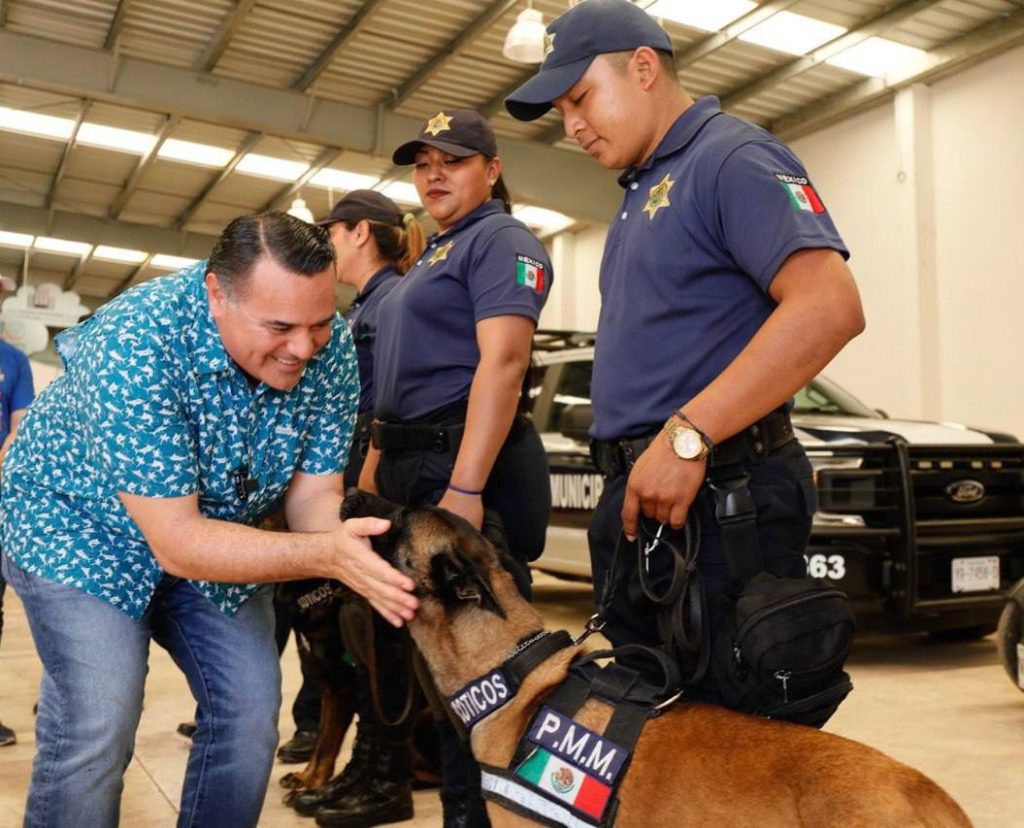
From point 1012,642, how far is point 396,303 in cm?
297

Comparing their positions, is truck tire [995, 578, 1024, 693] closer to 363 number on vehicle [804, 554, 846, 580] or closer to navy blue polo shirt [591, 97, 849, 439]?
363 number on vehicle [804, 554, 846, 580]

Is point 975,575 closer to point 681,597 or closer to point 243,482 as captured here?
point 681,597

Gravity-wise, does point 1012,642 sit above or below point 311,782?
above

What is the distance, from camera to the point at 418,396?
271cm

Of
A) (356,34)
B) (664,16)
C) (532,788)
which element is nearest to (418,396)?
(532,788)

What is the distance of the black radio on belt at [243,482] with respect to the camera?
1965 mm

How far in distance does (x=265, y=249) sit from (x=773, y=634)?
3.44 feet

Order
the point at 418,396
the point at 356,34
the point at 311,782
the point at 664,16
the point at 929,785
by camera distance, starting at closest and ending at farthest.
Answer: the point at 929,785 < the point at 418,396 < the point at 311,782 < the point at 664,16 < the point at 356,34

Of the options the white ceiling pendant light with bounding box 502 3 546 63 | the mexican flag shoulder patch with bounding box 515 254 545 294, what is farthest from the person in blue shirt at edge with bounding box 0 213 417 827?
the white ceiling pendant light with bounding box 502 3 546 63

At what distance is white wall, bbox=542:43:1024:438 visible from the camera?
887 cm

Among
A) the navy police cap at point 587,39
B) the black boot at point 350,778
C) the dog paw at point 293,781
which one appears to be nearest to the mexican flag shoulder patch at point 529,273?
the navy police cap at point 587,39

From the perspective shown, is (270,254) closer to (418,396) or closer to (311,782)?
(418,396)

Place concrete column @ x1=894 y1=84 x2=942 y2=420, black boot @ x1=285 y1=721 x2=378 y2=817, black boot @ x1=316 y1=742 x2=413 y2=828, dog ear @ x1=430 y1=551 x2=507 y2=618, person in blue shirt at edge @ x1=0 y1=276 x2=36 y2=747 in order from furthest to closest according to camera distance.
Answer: concrete column @ x1=894 y1=84 x2=942 y2=420
person in blue shirt at edge @ x1=0 y1=276 x2=36 y2=747
black boot @ x1=285 y1=721 x2=378 y2=817
black boot @ x1=316 y1=742 x2=413 y2=828
dog ear @ x1=430 y1=551 x2=507 y2=618

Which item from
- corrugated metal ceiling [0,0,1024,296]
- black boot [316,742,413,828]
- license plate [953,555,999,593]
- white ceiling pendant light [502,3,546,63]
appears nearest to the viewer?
black boot [316,742,413,828]
